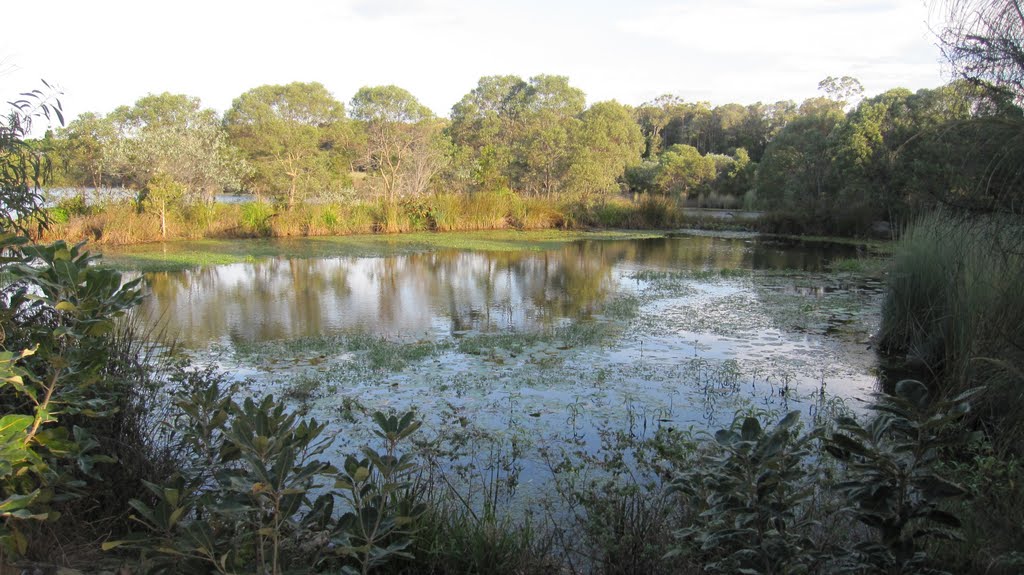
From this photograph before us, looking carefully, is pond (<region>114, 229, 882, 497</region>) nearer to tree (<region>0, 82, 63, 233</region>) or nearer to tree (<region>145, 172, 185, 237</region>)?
tree (<region>0, 82, 63, 233</region>)

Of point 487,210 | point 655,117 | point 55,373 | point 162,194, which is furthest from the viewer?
point 655,117

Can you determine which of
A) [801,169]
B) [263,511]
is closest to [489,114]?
[801,169]

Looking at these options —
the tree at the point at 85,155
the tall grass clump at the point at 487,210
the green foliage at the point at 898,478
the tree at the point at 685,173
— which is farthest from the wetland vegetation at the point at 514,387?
the tree at the point at 685,173

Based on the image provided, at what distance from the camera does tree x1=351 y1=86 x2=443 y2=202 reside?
81.2ft

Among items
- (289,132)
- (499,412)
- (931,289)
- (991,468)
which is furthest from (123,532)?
(289,132)

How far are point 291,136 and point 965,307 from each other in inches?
1104

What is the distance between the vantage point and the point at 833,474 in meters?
3.22

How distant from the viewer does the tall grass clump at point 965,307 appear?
271cm

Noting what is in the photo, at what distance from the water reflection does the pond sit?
0.14 feet

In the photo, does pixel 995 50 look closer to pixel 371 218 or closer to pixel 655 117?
pixel 371 218

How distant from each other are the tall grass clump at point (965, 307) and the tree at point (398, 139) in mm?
18292

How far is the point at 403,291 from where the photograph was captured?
9.45 meters

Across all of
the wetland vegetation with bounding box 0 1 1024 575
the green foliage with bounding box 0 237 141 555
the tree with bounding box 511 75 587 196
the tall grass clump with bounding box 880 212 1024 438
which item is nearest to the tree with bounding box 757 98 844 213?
the wetland vegetation with bounding box 0 1 1024 575

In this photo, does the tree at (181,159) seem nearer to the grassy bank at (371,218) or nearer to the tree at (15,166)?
the grassy bank at (371,218)
